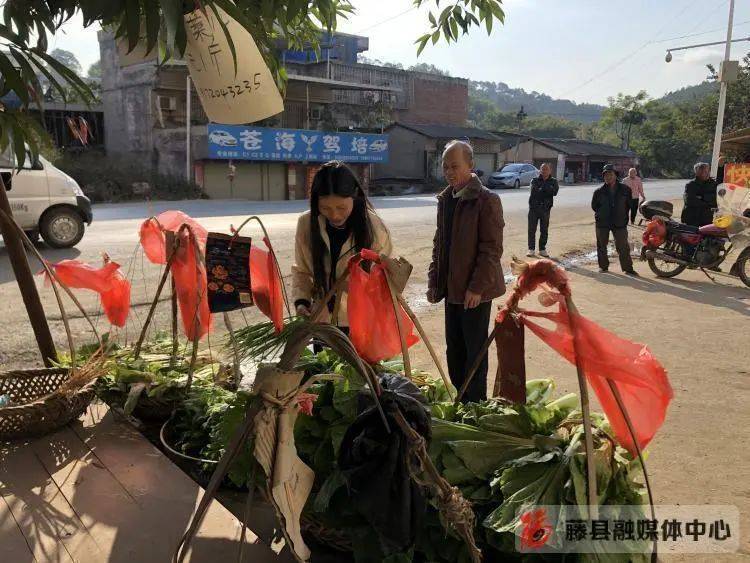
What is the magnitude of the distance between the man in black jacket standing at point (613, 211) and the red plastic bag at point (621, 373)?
6790 mm

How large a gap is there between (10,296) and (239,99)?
17.0ft

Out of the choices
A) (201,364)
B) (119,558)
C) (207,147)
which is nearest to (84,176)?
(207,147)

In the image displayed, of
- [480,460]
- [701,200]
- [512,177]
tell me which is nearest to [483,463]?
[480,460]

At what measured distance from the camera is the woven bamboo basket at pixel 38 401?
2230 millimetres

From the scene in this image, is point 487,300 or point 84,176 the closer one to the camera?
point 487,300

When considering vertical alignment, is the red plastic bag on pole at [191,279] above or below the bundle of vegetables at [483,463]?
above

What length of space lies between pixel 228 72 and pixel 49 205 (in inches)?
308

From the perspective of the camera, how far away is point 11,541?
171cm

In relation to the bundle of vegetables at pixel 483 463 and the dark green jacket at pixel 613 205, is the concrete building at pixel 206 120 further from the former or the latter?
the bundle of vegetables at pixel 483 463

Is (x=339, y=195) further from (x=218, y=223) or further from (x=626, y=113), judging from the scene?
(x=626, y=113)

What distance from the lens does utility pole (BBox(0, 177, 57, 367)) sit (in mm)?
2596

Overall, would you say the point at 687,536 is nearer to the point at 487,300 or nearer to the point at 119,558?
the point at 487,300

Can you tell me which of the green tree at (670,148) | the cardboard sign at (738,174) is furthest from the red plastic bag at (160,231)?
the green tree at (670,148)

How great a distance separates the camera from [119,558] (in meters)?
1.65
